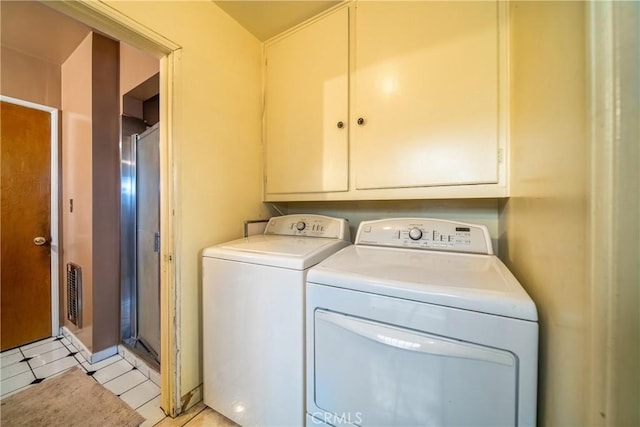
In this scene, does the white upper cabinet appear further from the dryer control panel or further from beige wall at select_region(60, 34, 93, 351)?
beige wall at select_region(60, 34, 93, 351)

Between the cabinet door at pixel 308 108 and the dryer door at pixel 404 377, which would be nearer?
the dryer door at pixel 404 377

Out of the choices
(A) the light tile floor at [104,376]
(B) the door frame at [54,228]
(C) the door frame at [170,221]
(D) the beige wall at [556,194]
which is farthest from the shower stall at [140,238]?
(D) the beige wall at [556,194]

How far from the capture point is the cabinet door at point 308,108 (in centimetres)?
135

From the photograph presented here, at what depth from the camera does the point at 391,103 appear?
3.96ft

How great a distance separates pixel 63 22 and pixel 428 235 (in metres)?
2.86

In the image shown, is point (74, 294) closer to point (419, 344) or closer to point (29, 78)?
point (29, 78)

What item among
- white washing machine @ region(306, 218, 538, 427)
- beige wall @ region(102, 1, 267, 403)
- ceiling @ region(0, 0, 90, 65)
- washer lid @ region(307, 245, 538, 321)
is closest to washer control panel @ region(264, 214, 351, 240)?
beige wall @ region(102, 1, 267, 403)

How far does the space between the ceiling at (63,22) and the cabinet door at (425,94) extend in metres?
0.41

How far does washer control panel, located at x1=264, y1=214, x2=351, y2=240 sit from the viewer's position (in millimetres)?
1405

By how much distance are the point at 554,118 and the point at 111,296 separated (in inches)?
107

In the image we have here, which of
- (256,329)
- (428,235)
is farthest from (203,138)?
(428,235)

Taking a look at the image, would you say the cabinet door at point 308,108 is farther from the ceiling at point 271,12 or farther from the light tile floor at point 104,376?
the light tile floor at point 104,376

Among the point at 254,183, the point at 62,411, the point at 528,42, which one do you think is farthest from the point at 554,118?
the point at 62,411

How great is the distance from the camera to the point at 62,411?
1.26 m
